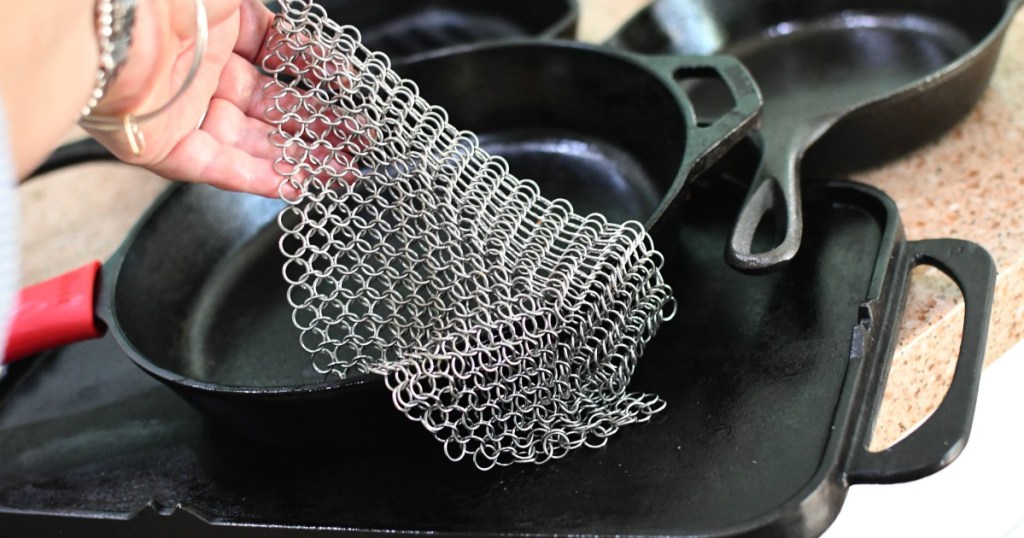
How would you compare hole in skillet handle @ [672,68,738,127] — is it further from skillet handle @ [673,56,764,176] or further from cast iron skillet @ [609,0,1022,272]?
skillet handle @ [673,56,764,176]

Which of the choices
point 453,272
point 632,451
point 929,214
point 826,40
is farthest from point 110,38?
point 826,40

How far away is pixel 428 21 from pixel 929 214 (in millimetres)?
655

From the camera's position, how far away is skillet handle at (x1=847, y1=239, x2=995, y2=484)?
1.91 ft

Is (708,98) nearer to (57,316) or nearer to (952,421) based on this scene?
(952,421)

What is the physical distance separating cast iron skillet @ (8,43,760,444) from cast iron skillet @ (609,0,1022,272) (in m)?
0.07

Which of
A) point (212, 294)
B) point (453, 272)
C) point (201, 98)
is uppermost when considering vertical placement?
point (201, 98)

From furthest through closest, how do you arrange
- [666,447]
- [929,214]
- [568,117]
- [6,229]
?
[568,117], [929,214], [666,447], [6,229]

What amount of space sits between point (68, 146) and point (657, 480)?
61 centimetres

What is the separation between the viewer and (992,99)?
3.21ft

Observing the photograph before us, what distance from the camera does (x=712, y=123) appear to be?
0.75m

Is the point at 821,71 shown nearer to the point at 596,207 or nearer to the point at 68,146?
the point at 596,207

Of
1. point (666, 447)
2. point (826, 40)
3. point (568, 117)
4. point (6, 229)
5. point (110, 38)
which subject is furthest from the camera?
point (826, 40)

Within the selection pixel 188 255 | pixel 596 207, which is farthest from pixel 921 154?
pixel 188 255

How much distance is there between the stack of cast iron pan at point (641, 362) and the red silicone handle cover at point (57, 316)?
12 millimetres
